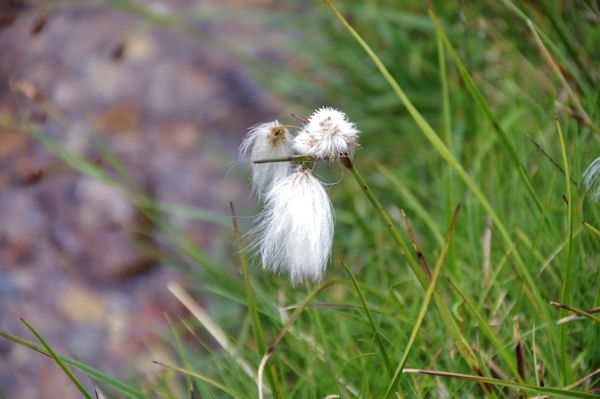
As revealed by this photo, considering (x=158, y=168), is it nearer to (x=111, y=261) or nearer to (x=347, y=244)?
(x=111, y=261)

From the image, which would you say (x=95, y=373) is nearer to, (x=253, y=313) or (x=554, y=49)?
(x=253, y=313)

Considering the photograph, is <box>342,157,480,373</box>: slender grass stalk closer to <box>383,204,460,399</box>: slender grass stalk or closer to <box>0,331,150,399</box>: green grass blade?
<box>383,204,460,399</box>: slender grass stalk

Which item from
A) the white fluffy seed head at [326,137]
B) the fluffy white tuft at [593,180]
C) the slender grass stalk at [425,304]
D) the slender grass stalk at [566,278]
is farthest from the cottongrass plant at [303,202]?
the fluffy white tuft at [593,180]

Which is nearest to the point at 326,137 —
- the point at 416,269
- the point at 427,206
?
the point at 416,269

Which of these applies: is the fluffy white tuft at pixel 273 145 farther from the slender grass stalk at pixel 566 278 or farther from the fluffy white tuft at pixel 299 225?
the slender grass stalk at pixel 566 278

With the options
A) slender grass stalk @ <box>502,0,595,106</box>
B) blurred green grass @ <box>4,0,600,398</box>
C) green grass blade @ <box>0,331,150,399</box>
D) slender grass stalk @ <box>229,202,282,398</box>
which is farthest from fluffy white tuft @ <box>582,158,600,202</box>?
green grass blade @ <box>0,331,150,399</box>

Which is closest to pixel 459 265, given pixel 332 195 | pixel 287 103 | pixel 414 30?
pixel 332 195
